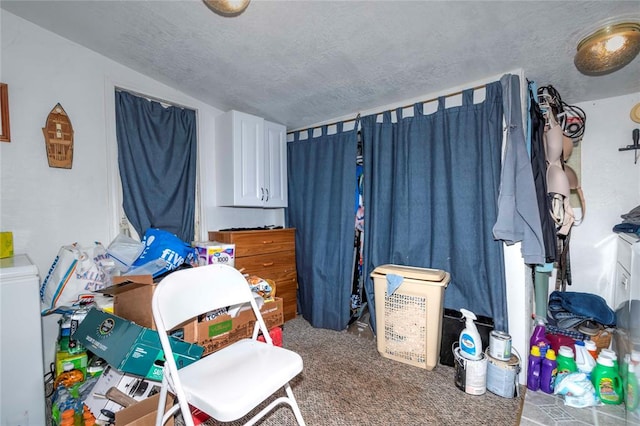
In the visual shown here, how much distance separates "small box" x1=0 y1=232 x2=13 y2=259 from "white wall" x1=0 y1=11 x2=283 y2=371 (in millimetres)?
49

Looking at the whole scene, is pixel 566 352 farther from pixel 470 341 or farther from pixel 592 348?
pixel 470 341

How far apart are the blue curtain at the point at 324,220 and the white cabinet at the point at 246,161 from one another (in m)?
0.30

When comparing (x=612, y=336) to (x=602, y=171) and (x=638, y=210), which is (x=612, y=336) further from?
(x=602, y=171)

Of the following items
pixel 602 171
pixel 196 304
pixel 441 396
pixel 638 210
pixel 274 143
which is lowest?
pixel 441 396

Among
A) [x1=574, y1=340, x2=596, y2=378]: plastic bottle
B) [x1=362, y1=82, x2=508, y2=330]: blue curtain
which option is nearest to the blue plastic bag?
[x1=362, y1=82, x2=508, y2=330]: blue curtain

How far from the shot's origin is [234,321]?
184 cm

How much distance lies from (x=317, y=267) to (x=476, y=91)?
2091 millimetres

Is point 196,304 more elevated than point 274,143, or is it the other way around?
point 274,143

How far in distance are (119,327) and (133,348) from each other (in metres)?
0.19

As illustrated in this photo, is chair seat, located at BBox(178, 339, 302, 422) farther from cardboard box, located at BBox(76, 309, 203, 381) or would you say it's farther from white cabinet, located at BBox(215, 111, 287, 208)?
white cabinet, located at BBox(215, 111, 287, 208)

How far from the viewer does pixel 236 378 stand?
0.99 metres

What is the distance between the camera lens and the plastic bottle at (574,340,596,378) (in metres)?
1.68

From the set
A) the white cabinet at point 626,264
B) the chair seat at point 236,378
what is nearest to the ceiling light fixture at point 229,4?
the chair seat at point 236,378

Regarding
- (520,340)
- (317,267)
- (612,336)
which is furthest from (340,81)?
(612,336)
